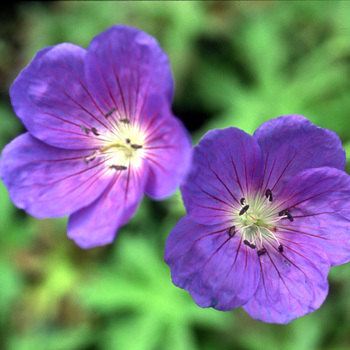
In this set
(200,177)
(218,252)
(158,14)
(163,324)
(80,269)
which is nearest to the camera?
(200,177)

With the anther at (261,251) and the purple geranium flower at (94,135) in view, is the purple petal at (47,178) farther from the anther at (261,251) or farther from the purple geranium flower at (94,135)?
the anther at (261,251)

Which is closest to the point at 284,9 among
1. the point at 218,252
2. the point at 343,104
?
the point at 343,104

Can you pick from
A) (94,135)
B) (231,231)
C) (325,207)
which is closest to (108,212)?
(94,135)

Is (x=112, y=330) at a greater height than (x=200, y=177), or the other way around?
(x=200, y=177)

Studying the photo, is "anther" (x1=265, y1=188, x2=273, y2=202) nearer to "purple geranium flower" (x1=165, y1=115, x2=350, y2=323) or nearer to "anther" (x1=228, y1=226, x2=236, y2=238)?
"purple geranium flower" (x1=165, y1=115, x2=350, y2=323)

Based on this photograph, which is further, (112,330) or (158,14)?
(158,14)

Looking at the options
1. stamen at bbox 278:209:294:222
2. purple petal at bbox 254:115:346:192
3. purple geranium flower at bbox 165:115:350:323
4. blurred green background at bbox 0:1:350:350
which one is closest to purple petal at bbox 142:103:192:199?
purple geranium flower at bbox 165:115:350:323

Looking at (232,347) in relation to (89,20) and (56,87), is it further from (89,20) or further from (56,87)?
(89,20)

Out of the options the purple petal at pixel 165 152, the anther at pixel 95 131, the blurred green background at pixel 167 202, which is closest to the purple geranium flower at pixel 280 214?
the purple petal at pixel 165 152
